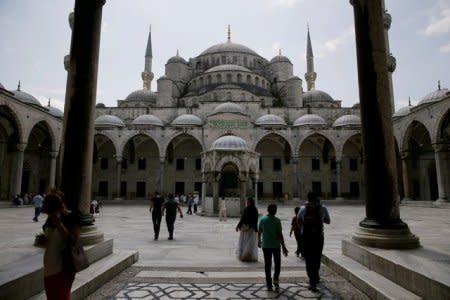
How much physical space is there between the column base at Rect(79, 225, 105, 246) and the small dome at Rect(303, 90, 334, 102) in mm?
33436

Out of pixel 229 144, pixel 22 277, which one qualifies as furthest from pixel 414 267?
pixel 229 144

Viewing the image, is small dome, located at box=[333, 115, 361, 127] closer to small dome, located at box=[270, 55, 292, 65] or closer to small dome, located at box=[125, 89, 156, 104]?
small dome, located at box=[270, 55, 292, 65]

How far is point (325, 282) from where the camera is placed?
3703 mm

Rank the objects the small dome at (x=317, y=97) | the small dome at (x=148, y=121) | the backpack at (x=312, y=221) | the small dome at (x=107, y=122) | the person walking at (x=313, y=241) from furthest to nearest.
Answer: the small dome at (x=317, y=97) < the small dome at (x=148, y=121) < the small dome at (x=107, y=122) < the backpack at (x=312, y=221) < the person walking at (x=313, y=241)

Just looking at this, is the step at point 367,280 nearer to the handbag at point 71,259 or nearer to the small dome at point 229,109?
the handbag at point 71,259

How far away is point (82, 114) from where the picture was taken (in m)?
4.21

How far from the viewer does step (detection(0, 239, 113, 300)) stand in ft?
7.94

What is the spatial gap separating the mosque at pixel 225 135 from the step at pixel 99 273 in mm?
11970

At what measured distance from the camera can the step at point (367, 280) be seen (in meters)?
2.84

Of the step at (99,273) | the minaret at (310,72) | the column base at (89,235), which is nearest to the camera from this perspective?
the step at (99,273)

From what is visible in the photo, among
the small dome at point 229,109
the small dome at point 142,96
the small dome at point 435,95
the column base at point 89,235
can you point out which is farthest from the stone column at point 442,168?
the small dome at point 142,96

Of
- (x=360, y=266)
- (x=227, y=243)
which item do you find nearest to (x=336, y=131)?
(x=227, y=243)

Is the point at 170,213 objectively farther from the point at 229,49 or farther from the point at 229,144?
the point at 229,49

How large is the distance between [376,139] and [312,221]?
4.83 ft
